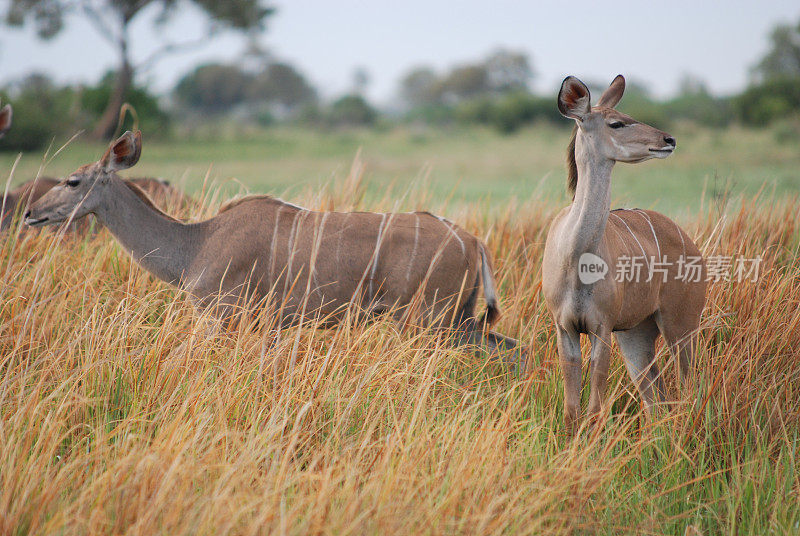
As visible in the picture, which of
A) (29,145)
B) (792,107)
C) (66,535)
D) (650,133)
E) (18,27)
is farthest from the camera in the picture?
(792,107)

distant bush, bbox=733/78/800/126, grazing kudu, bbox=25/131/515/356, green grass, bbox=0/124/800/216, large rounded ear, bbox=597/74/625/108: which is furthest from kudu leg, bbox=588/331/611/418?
distant bush, bbox=733/78/800/126

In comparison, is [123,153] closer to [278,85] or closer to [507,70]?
[278,85]

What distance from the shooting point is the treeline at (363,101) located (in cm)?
2233

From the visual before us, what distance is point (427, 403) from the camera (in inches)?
128

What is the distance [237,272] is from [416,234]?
3.12 feet

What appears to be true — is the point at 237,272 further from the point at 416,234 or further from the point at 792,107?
the point at 792,107

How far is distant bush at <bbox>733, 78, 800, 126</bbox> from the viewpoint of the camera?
25000 mm

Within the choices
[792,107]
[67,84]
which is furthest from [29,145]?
[792,107]

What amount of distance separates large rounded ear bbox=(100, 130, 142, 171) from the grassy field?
563 mm

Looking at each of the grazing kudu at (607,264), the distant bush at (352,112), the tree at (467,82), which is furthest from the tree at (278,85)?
the grazing kudu at (607,264)

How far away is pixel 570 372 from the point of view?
321 cm

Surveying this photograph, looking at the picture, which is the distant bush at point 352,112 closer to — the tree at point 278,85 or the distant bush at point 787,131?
the tree at point 278,85

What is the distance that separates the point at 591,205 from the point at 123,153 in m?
2.57

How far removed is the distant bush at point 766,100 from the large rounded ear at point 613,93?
23914 millimetres
